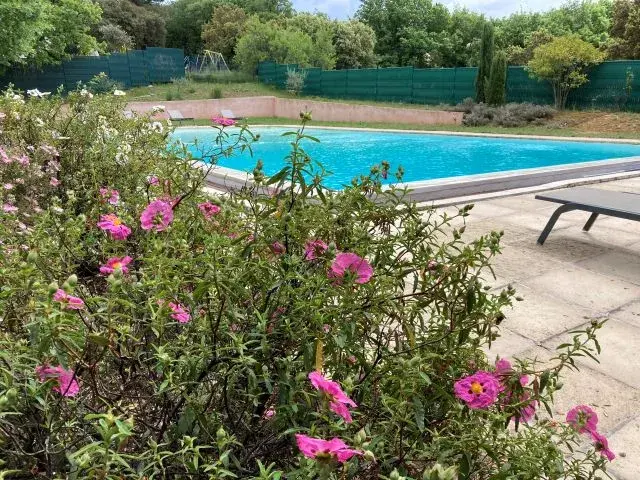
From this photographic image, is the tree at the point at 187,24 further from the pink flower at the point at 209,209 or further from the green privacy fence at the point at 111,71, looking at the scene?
the pink flower at the point at 209,209

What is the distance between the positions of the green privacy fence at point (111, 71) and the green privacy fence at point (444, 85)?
4.59 metres

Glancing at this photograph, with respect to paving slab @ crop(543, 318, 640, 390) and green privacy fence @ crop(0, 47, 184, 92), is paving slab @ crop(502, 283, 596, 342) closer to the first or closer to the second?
paving slab @ crop(543, 318, 640, 390)

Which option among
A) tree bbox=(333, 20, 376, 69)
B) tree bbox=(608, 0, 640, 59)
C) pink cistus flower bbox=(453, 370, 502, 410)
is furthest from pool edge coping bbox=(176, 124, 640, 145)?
pink cistus flower bbox=(453, 370, 502, 410)

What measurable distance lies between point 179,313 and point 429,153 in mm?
12771

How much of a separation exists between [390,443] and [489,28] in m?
19.3

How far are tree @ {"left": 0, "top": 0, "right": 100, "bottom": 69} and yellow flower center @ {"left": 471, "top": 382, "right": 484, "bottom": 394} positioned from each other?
18.3 meters

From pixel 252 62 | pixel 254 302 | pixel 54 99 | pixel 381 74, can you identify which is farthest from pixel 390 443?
pixel 252 62

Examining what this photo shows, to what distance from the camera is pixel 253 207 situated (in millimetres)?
1422

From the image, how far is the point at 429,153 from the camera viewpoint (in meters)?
13.3

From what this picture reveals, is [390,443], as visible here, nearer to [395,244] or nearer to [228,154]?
[395,244]

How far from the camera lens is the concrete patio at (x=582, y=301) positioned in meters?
2.26

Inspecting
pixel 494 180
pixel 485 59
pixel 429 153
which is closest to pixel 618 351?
pixel 494 180

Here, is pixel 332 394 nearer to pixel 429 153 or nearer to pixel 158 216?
pixel 158 216

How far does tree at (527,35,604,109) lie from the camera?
1619 centimetres
